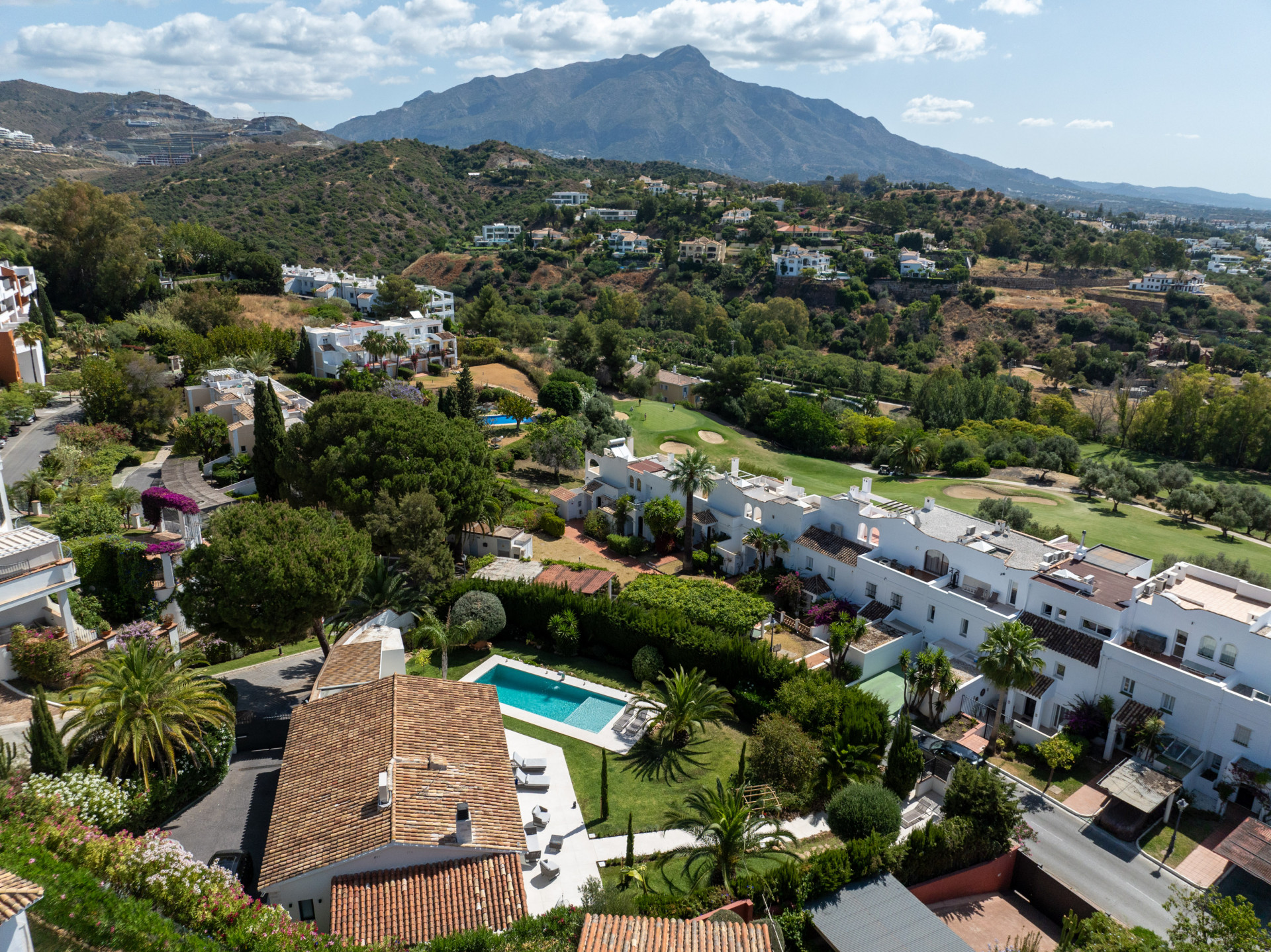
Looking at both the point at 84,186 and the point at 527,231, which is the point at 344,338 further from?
the point at 527,231

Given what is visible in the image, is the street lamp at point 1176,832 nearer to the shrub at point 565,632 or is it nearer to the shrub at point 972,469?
the shrub at point 565,632

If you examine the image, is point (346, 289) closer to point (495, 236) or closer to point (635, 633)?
point (495, 236)

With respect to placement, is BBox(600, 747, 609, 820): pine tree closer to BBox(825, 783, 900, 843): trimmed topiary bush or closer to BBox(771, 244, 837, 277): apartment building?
BBox(825, 783, 900, 843): trimmed topiary bush

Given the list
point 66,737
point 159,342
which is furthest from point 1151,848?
point 159,342

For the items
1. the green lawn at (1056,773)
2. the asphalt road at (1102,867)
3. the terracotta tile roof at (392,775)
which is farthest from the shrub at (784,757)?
the terracotta tile roof at (392,775)

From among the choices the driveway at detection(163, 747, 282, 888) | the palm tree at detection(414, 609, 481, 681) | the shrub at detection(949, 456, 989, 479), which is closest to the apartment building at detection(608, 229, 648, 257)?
the shrub at detection(949, 456, 989, 479)

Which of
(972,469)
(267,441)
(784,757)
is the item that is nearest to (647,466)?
(267,441)
